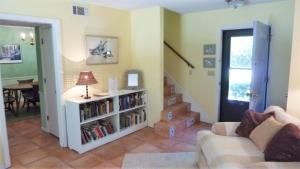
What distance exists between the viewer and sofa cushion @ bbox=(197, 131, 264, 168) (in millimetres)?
2061

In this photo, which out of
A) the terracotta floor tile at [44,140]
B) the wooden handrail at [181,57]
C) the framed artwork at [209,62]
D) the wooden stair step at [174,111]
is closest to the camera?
the terracotta floor tile at [44,140]

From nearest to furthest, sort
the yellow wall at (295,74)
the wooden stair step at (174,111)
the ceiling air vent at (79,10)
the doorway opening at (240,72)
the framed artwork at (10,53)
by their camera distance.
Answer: the yellow wall at (295,74), the ceiling air vent at (79,10), the doorway opening at (240,72), the wooden stair step at (174,111), the framed artwork at (10,53)

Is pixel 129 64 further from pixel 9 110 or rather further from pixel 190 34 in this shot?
pixel 9 110

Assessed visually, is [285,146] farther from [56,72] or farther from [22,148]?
[22,148]

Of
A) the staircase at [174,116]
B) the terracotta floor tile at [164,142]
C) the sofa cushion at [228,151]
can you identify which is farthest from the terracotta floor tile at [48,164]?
the sofa cushion at [228,151]

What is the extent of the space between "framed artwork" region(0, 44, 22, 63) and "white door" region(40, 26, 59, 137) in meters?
4.06

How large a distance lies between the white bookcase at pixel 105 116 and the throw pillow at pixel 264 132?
221 centimetres

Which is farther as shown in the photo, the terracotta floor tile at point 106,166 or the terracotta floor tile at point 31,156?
the terracotta floor tile at point 31,156

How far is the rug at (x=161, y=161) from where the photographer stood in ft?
9.30

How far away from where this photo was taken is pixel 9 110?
563cm

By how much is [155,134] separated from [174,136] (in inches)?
14.1

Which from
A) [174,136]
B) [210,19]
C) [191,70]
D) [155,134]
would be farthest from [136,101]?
[210,19]

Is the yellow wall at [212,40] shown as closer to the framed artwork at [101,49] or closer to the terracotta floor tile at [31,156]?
the framed artwork at [101,49]

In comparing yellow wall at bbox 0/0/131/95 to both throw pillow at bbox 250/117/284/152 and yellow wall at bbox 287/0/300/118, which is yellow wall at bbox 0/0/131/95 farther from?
yellow wall at bbox 287/0/300/118
